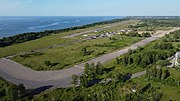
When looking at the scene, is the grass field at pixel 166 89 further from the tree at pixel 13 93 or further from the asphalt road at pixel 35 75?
the tree at pixel 13 93

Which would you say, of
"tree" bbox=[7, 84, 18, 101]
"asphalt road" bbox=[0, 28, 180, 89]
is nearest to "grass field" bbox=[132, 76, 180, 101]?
"asphalt road" bbox=[0, 28, 180, 89]

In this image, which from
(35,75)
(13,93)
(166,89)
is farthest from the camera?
(35,75)

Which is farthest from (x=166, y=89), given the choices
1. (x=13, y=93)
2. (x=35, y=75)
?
(x=35, y=75)

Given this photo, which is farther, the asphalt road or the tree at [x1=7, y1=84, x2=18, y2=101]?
the asphalt road

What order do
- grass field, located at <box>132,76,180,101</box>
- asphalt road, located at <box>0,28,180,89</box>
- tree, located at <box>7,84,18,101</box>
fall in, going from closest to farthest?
1. tree, located at <box>7,84,18,101</box>
2. grass field, located at <box>132,76,180,101</box>
3. asphalt road, located at <box>0,28,180,89</box>

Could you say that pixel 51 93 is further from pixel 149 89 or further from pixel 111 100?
pixel 149 89

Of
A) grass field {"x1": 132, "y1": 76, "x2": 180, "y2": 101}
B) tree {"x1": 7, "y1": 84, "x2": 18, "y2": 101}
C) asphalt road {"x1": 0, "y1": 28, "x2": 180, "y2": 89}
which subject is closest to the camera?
tree {"x1": 7, "y1": 84, "x2": 18, "y2": 101}

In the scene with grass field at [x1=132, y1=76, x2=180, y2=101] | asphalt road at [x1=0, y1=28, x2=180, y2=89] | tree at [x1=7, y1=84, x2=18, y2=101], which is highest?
tree at [x1=7, y1=84, x2=18, y2=101]

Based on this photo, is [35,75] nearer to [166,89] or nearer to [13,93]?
[13,93]

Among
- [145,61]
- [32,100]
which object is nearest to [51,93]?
[32,100]

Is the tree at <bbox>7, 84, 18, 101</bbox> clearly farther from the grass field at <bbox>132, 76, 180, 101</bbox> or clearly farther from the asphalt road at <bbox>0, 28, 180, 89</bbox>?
the grass field at <bbox>132, 76, 180, 101</bbox>

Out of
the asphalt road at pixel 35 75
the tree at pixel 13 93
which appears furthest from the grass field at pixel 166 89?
the tree at pixel 13 93

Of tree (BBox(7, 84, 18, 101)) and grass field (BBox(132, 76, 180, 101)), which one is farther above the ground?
tree (BBox(7, 84, 18, 101))
